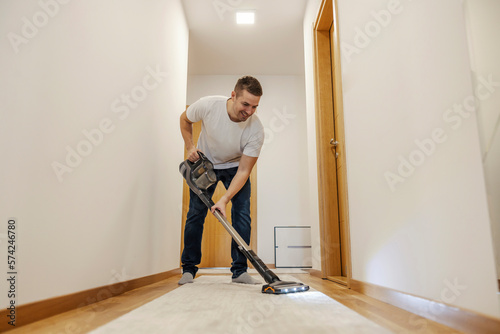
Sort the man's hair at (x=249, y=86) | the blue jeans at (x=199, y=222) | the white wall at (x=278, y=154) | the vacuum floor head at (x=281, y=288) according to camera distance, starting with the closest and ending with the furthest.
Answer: the vacuum floor head at (x=281, y=288), the man's hair at (x=249, y=86), the blue jeans at (x=199, y=222), the white wall at (x=278, y=154)

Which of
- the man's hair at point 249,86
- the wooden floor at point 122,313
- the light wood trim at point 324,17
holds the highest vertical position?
the light wood trim at point 324,17

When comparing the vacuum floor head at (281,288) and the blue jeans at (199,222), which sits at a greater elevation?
the blue jeans at (199,222)

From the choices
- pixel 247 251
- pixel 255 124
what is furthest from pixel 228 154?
pixel 247 251

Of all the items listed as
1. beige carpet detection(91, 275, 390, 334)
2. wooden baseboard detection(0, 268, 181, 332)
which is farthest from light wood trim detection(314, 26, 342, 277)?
wooden baseboard detection(0, 268, 181, 332)

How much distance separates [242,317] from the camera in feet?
3.14

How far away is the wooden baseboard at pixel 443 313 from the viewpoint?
74 cm

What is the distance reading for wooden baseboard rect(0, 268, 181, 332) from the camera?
87 centimetres

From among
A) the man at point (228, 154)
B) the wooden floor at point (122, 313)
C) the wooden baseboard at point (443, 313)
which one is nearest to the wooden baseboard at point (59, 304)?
the wooden floor at point (122, 313)

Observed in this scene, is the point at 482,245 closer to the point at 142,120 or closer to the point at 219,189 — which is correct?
the point at 142,120

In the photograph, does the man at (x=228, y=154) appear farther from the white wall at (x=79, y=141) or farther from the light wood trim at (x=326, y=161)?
the light wood trim at (x=326, y=161)

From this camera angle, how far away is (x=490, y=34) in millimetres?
706

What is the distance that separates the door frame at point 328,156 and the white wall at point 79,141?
1111 mm

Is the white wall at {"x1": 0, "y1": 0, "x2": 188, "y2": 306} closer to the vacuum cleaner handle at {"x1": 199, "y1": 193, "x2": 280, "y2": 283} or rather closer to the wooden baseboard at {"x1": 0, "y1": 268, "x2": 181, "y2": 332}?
the wooden baseboard at {"x1": 0, "y1": 268, "x2": 181, "y2": 332}

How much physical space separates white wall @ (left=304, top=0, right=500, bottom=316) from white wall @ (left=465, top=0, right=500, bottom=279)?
0.03 meters
